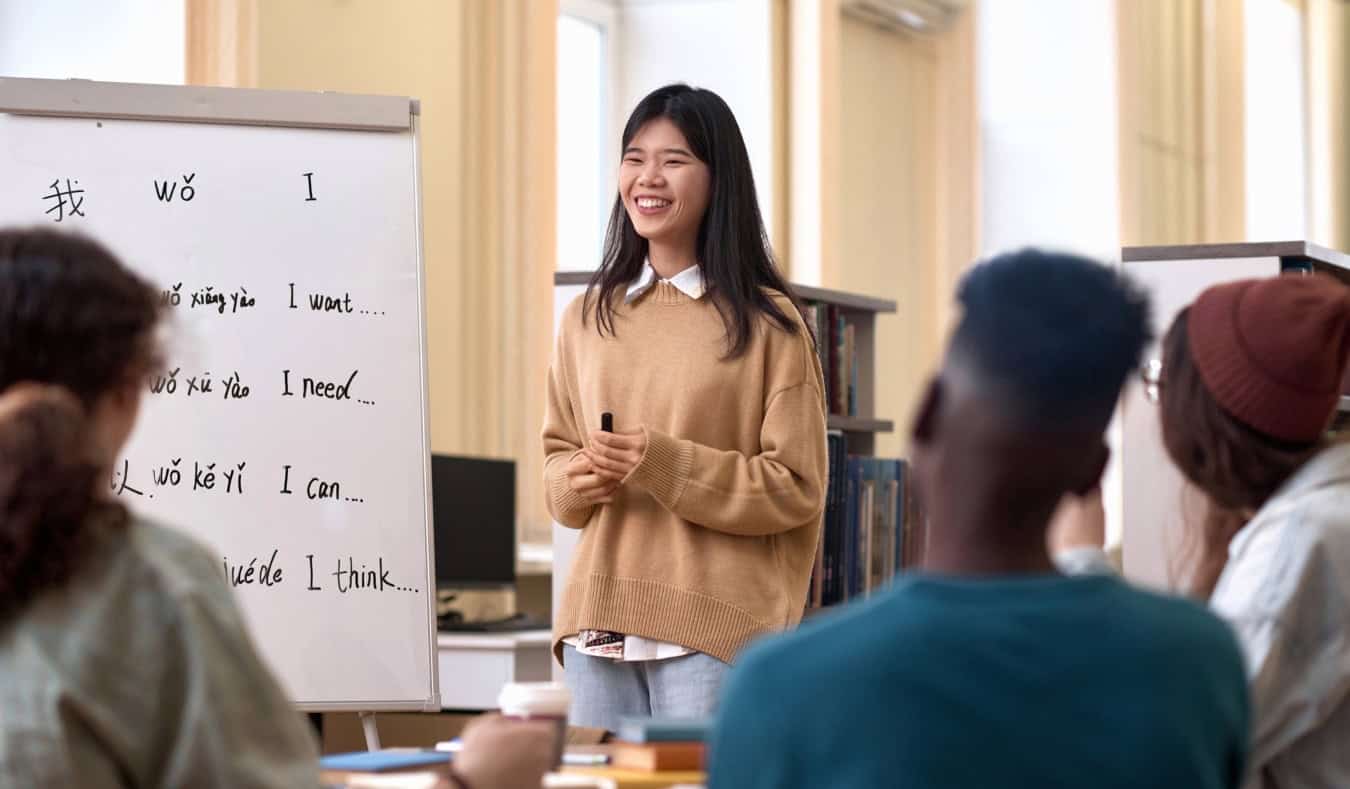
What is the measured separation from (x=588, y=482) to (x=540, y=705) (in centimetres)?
89

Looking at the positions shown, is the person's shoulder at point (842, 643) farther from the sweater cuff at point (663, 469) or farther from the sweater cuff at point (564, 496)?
the sweater cuff at point (564, 496)

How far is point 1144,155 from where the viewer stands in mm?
7547

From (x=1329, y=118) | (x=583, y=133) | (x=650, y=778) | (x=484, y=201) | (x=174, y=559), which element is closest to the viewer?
(x=174, y=559)

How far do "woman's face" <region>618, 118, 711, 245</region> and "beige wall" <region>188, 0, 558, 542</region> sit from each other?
1.88 m

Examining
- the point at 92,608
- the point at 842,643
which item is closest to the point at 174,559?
the point at 92,608

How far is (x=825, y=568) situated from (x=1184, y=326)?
230 centimetres

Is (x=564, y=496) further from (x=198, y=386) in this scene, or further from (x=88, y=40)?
(x=88, y=40)

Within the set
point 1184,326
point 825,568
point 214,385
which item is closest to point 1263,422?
point 1184,326

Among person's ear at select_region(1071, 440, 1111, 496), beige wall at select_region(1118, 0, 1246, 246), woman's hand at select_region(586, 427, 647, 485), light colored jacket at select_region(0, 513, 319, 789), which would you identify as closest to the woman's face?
woman's hand at select_region(586, 427, 647, 485)

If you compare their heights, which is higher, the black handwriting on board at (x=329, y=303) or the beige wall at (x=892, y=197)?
the beige wall at (x=892, y=197)

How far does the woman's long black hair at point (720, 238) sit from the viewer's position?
8.30 ft

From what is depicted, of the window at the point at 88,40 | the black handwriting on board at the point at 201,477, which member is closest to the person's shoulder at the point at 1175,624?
the black handwriting on board at the point at 201,477

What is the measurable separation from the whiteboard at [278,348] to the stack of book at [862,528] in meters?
1.38

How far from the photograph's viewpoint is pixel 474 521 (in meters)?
4.30
